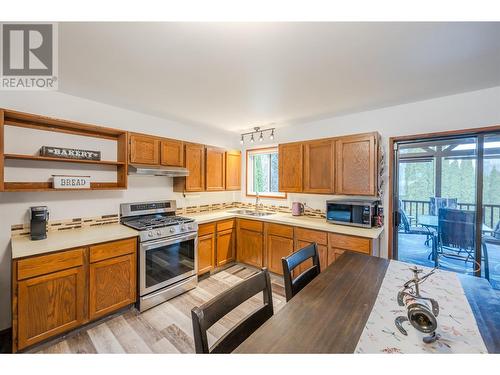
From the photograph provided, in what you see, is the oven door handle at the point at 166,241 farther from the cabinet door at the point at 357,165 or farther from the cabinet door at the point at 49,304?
the cabinet door at the point at 357,165

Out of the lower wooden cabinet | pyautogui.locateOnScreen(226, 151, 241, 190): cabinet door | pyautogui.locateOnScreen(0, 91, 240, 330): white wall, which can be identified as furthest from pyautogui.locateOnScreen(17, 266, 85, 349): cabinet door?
pyautogui.locateOnScreen(226, 151, 241, 190): cabinet door

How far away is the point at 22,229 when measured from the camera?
81.7 inches

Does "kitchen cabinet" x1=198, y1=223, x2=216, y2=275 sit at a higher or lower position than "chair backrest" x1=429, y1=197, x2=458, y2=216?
lower

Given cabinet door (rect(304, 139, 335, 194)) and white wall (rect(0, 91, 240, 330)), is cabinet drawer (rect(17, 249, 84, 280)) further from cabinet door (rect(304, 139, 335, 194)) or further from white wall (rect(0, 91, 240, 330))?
cabinet door (rect(304, 139, 335, 194))

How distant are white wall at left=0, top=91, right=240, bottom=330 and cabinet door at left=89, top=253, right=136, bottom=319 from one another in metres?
0.78

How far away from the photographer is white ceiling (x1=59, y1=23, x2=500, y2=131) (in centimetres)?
135

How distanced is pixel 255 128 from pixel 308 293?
299 centimetres

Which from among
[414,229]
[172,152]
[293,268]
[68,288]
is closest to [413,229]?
[414,229]

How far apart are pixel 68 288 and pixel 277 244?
226 cm

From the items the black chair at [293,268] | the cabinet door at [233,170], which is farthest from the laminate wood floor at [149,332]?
the cabinet door at [233,170]

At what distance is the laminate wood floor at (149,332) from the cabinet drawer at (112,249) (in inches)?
25.6
